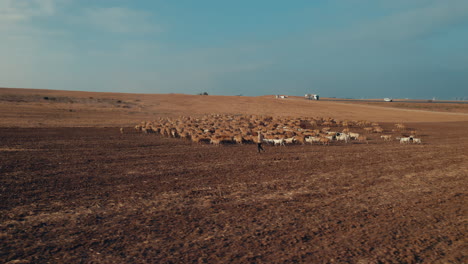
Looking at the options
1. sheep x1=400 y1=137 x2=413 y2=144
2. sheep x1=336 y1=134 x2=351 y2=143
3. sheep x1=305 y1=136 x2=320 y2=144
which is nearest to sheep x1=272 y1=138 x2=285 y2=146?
sheep x1=305 y1=136 x2=320 y2=144

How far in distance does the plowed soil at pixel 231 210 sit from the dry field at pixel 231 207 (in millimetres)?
32

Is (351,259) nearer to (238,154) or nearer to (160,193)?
(160,193)

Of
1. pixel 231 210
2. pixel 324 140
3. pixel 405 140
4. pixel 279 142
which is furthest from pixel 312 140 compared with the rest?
pixel 231 210

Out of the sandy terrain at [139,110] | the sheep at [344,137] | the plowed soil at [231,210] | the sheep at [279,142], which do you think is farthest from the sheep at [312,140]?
the sandy terrain at [139,110]

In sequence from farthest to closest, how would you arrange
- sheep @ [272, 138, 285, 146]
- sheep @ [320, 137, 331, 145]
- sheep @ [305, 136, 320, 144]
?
sheep @ [305, 136, 320, 144]
sheep @ [320, 137, 331, 145]
sheep @ [272, 138, 285, 146]

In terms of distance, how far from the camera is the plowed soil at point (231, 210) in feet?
19.8

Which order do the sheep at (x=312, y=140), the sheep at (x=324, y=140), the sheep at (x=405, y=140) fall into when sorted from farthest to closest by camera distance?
the sheep at (x=405, y=140) → the sheep at (x=312, y=140) → the sheep at (x=324, y=140)

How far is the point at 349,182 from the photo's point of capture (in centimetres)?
1096

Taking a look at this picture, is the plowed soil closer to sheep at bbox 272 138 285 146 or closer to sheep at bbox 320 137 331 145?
sheep at bbox 272 138 285 146

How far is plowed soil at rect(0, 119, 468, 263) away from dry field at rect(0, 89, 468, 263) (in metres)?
0.03

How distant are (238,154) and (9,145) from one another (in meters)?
13.1

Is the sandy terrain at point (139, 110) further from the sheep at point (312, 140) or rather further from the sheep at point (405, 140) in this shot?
the sheep at point (405, 140)

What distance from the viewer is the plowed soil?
6.04 meters

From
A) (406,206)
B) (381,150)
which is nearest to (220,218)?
(406,206)
